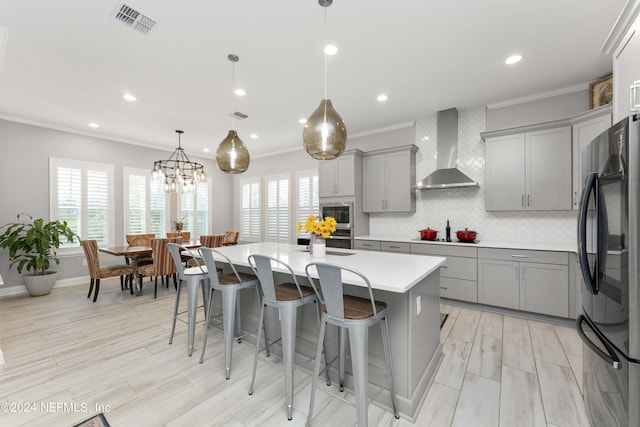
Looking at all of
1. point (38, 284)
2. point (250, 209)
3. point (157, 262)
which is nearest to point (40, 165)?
point (38, 284)

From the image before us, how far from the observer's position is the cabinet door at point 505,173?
147 inches

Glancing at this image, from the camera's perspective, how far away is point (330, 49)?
2.74 metres

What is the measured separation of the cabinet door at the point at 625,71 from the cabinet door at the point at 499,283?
2.05m

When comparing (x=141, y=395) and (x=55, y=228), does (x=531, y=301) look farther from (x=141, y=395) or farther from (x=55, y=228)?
(x=55, y=228)

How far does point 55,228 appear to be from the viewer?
4.55 m

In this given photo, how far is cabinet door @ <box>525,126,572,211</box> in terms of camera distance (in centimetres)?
342

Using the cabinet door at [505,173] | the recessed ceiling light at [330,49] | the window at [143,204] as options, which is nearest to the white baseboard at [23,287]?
the window at [143,204]

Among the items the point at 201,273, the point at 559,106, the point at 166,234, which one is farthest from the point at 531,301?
the point at 166,234

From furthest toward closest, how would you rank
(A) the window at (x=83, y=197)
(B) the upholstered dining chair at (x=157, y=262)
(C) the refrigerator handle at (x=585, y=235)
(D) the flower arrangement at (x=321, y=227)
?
(A) the window at (x=83, y=197), (B) the upholstered dining chair at (x=157, y=262), (D) the flower arrangement at (x=321, y=227), (C) the refrigerator handle at (x=585, y=235)

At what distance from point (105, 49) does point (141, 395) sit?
313 cm

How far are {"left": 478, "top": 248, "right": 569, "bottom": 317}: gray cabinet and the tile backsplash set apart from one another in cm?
67

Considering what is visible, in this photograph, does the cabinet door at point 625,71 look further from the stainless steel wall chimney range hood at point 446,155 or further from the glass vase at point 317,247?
the glass vase at point 317,247

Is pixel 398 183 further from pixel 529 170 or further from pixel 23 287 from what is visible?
pixel 23 287

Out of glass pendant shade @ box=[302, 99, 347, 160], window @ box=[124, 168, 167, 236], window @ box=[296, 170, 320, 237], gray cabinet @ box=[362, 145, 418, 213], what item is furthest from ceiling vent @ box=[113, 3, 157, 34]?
window @ box=[124, 168, 167, 236]
